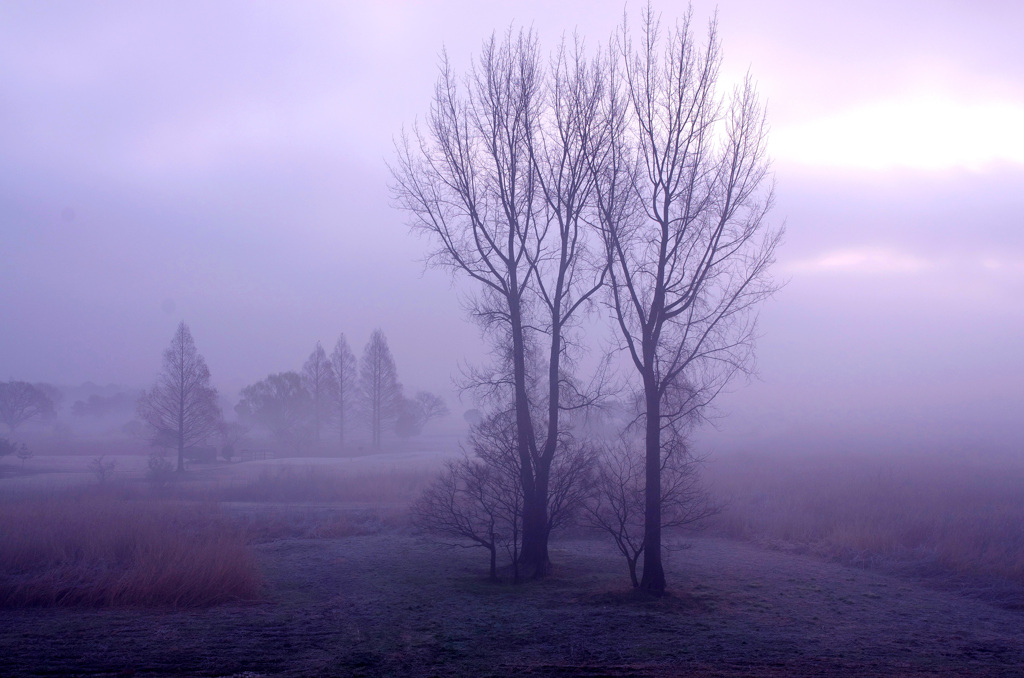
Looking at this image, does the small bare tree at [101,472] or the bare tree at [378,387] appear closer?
the small bare tree at [101,472]

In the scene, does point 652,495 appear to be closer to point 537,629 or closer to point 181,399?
point 537,629

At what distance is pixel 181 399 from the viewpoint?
4316cm

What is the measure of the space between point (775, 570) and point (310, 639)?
10969 millimetres

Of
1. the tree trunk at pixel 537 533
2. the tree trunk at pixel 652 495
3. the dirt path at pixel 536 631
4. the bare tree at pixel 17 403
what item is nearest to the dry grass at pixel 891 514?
the dirt path at pixel 536 631

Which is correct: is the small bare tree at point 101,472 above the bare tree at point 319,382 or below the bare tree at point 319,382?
below

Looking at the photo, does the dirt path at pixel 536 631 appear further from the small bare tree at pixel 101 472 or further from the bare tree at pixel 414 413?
the bare tree at pixel 414 413

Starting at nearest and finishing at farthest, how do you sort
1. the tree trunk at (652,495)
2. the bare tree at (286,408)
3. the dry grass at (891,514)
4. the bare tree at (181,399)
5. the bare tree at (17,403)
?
1. the tree trunk at (652,495)
2. the dry grass at (891,514)
3. the bare tree at (181,399)
4. the bare tree at (17,403)
5. the bare tree at (286,408)

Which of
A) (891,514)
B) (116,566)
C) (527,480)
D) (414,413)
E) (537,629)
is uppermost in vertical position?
(414,413)

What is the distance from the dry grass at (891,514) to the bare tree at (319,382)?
40.1 meters

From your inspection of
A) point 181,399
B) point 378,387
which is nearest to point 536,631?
point 181,399

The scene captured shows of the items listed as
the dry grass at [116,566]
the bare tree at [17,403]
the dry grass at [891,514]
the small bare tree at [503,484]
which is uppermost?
the bare tree at [17,403]

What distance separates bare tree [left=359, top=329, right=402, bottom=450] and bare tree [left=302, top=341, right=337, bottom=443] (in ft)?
10.0

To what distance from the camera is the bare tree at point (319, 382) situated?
65.0m

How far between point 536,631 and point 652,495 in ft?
11.9
